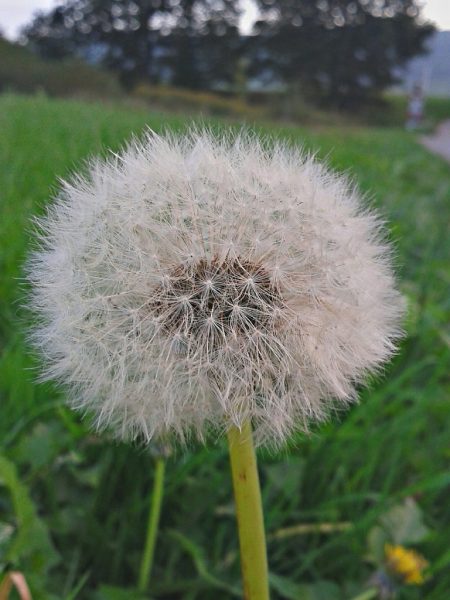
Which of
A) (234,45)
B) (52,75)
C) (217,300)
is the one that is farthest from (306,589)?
(234,45)

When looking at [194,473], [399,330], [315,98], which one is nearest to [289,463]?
[194,473]

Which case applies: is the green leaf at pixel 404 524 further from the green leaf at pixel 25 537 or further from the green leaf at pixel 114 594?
the green leaf at pixel 25 537

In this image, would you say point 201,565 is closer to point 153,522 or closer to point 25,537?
point 153,522

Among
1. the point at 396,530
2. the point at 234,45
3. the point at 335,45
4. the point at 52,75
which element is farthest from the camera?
the point at 234,45

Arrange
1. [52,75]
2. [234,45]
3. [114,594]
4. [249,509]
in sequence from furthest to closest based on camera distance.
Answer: [234,45]
[52,75]
[114,594]
[249,509]

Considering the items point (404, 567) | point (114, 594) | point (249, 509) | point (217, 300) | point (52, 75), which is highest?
point (52, 75)

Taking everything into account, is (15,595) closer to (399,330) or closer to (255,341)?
(255,341)

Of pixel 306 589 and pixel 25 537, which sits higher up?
pixel 25 537

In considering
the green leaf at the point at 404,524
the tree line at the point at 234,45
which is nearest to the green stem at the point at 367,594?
the green leaf at the point at 404,524
